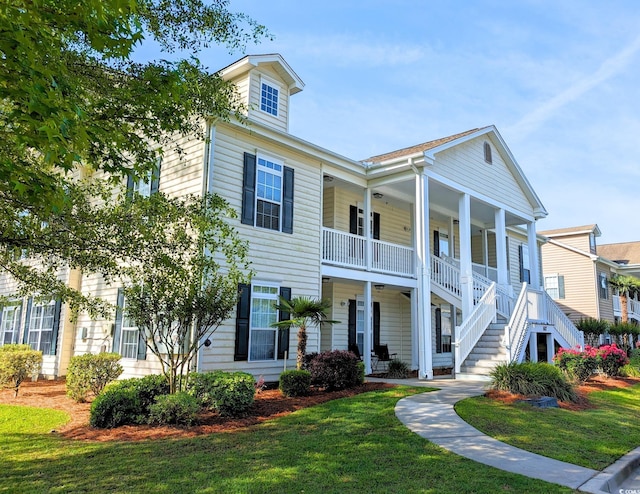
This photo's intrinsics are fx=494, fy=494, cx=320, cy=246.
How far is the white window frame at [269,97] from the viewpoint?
13445 mm

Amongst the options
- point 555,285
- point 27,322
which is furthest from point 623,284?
point 27,322

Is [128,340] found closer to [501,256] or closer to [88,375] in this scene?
[88,375]

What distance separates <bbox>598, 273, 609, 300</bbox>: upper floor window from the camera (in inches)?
1214

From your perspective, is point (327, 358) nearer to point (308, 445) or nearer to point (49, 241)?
point (308, 445)

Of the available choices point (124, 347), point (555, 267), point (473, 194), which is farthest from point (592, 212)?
point (124, 347)

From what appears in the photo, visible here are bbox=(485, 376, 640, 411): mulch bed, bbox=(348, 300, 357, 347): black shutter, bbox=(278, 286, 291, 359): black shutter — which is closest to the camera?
bbox=(485, 376, 640, 411): mulch bed

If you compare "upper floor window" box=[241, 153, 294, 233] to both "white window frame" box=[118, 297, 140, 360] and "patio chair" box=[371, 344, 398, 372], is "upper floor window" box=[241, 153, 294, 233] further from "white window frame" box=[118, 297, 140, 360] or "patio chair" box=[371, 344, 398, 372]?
"patio chair" box=[371, 344, 398, 372]

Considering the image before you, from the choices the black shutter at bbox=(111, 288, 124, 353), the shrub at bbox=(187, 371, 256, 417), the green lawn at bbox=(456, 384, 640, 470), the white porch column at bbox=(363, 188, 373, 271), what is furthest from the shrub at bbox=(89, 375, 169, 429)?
the white porch column at bbox=(363, 188, 373, 271)

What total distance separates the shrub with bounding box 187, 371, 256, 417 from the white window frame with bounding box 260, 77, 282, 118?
7662 mm

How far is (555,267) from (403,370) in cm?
2147

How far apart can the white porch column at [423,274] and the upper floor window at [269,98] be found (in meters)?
4.58

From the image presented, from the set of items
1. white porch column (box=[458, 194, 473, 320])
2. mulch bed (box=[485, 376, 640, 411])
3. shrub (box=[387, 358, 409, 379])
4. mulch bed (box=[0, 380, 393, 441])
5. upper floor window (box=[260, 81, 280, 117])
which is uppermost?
upper floor window (box=[260, 81, 280, 117])

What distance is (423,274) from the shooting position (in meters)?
14.8

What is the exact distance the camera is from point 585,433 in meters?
7.66
